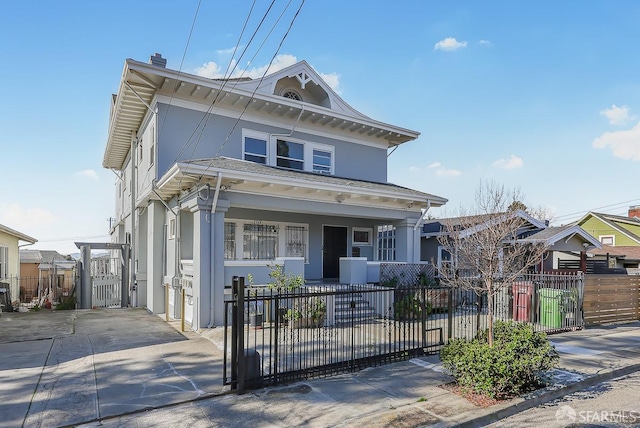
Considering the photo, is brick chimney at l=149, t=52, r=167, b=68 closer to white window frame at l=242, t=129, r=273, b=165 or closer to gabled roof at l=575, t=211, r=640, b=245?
white window frame at l=242, t=129, r=273, b=165

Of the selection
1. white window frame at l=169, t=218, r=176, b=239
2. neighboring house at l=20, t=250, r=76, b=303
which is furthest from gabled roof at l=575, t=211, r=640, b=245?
neighboring house at l=20, t=250, r=76, b=303

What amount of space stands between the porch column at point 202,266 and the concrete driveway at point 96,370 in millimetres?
526

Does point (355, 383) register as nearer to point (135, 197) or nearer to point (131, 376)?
point (131, 376)

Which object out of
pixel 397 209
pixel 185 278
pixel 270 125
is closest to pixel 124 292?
pixel 185 278

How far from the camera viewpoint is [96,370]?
20.9 ft

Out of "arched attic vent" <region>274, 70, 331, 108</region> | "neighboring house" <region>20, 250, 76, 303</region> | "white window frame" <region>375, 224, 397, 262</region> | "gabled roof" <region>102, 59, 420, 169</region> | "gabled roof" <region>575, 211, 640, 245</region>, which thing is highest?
"arched attic vent" <region>274, 70, 331, 108</region>

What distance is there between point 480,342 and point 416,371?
124 centimetres

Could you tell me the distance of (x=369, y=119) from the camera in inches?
603

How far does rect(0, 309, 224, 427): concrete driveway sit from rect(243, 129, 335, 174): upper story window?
6.33m

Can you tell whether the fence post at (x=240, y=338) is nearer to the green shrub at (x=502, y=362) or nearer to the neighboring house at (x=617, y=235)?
the green shrub at (x=502, y=362)

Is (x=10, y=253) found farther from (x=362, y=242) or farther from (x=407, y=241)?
(x=407, y=241)

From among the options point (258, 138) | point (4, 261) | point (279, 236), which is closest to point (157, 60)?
point (258, 138)

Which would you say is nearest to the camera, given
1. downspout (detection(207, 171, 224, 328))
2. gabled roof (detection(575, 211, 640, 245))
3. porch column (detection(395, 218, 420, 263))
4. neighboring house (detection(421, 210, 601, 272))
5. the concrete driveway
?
the concrete driveway

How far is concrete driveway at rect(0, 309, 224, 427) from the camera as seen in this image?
16.0 feet
